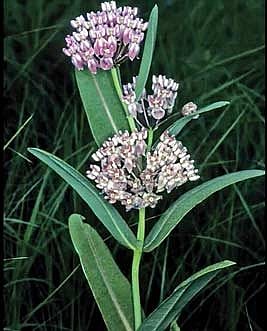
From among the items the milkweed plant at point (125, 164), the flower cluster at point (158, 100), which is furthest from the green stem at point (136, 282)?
the flower cluster at point (158, 100)

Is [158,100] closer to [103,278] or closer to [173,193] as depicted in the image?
[103,278]

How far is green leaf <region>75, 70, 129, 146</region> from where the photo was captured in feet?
2.34

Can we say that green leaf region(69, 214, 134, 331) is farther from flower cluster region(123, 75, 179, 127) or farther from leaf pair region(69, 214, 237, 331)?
flower cluster region(123, 75, 179, 127)

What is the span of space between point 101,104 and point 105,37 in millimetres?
73

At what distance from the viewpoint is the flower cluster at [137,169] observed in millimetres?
656

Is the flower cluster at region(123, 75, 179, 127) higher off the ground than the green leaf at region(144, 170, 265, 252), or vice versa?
the flower cluster at region(123, 75, 179, 127)

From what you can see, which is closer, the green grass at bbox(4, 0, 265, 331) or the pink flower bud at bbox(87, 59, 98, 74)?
the pink flower bud at bbox(87, 59, 98, 74)

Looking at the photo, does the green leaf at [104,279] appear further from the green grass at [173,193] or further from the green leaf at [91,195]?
the green grass at [173,193]

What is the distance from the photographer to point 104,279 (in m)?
0.72

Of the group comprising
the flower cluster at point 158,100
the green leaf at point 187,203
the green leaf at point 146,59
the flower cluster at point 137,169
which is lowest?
the green leaf at point 187,203

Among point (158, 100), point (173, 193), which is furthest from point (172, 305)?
point (173, 193)

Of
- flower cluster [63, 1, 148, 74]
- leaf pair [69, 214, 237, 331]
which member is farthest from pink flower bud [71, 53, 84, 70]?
leaf pair [69, 214, 237, 331]

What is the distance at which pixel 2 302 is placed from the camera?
899 millimetres

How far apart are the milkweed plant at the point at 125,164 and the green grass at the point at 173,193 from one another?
136mm
